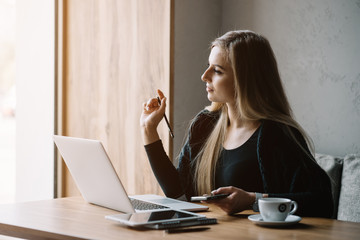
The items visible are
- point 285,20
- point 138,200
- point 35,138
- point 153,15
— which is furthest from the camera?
point 35,138

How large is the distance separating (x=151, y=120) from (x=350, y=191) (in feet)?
3.37

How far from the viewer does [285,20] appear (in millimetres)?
2766

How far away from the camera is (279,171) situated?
166cm

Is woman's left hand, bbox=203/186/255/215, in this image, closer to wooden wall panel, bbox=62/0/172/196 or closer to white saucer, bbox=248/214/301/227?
white saucer, bbox=248/214/301/227

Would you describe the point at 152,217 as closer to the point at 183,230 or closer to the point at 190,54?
the point at 183,230

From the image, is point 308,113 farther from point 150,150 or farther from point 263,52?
point 150,150

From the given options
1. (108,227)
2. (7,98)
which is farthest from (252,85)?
(7,98)

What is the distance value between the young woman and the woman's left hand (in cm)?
26

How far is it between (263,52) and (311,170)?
0.46 metres

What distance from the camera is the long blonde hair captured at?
1736 millimetres

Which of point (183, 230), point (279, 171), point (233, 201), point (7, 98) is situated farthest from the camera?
point (7, 98)

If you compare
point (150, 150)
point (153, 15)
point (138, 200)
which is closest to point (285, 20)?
point (153, 15)

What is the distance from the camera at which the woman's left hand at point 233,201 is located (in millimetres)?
1368

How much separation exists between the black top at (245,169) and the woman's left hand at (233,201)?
0.31 m
